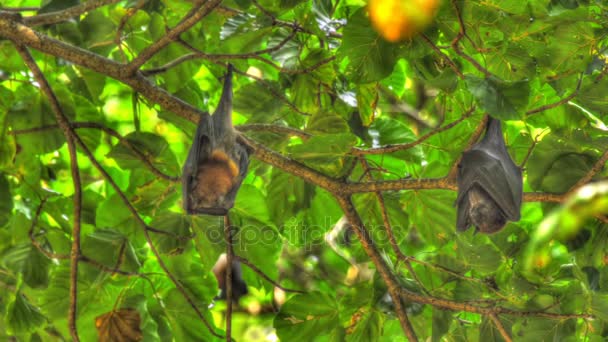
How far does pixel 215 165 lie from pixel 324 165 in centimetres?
48

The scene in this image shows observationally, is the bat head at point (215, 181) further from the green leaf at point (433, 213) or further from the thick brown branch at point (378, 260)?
the green leaf at point (433, 213)

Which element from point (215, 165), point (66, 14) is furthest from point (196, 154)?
point (66, 14)

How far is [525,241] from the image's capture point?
318cm

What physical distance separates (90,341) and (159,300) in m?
0.37

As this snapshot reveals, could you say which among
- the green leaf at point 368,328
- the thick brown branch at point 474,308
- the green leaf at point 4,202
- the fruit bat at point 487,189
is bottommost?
the green leaf at point 368,328

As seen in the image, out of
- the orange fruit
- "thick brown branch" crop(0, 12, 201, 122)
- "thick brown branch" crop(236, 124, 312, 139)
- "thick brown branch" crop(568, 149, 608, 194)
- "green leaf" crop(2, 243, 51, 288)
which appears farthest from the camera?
"green leaf" crop(2, 243, 51, 288)

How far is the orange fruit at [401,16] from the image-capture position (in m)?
2.19

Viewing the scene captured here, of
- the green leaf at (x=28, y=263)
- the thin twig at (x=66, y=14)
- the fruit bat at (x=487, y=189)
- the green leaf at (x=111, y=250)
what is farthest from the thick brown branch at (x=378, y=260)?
the green leaf at (x=28, y=263)

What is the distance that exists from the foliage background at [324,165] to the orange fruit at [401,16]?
0.22 ft

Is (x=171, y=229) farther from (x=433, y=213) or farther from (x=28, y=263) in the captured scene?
(x=433, y=213)

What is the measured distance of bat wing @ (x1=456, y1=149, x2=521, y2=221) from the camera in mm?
2598

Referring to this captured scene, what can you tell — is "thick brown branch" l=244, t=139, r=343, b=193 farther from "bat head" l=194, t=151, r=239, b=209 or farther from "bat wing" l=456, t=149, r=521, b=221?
"bat wing" l=456, t=149, r=521, b=221

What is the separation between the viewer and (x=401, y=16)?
2.22 meters

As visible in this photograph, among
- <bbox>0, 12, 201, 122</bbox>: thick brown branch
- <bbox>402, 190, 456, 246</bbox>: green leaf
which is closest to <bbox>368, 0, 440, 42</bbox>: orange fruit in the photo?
<bbox>0, 12, 201, 122</bbox>: thick brown branch
